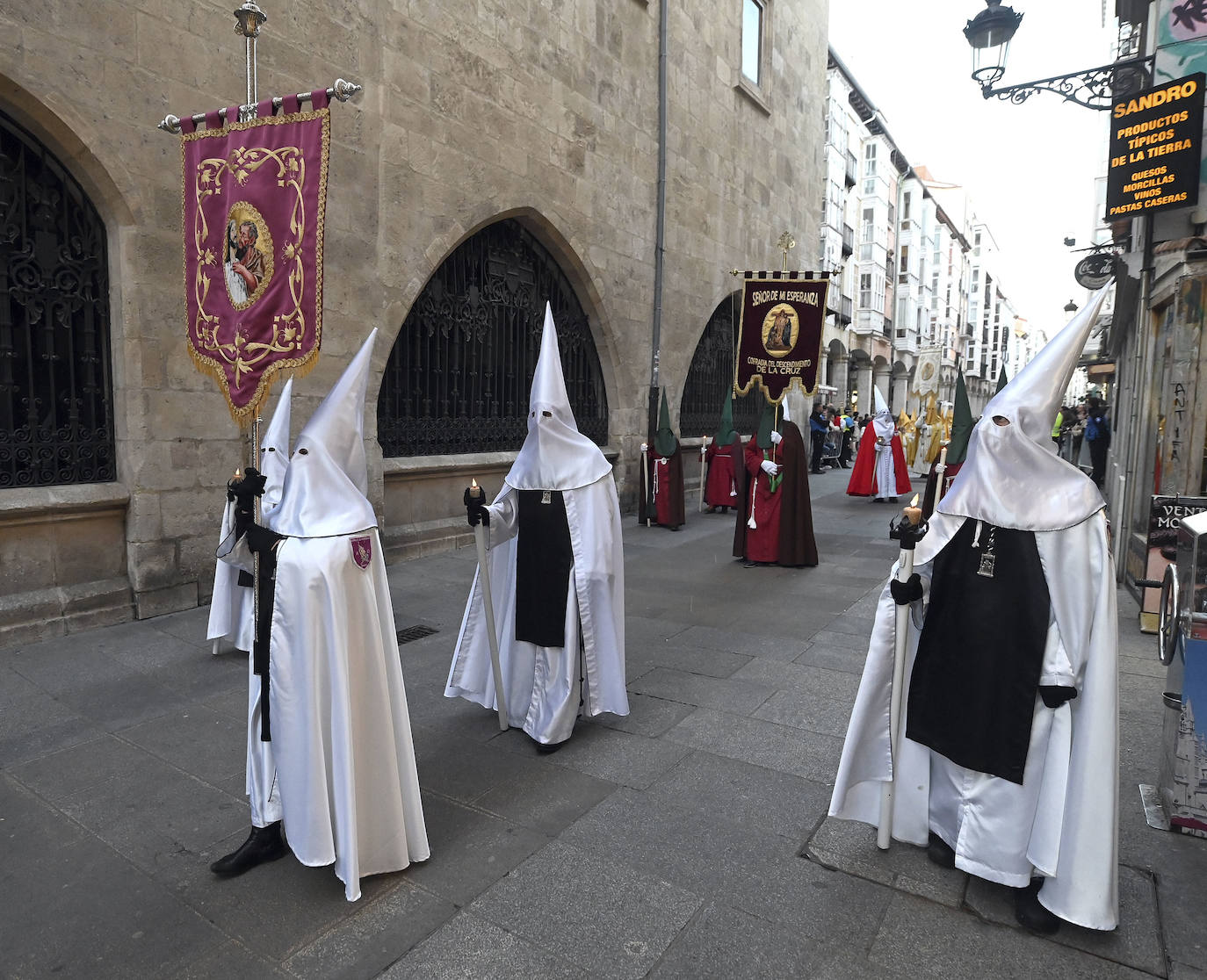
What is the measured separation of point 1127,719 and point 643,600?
4003 mm

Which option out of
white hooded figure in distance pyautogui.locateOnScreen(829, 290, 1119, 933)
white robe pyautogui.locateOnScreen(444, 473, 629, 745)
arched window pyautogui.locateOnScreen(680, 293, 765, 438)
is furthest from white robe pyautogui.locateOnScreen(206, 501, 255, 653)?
arched window pyautogui.locateOnScreen(680, 293, 765, 438)

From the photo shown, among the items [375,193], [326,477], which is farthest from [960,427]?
[326,477]

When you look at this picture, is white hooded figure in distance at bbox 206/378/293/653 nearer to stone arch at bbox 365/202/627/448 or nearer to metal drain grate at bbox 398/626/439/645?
metal drain grate at bbox 398/626/439/645

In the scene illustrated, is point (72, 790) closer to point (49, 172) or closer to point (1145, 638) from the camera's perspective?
point (49, 172)

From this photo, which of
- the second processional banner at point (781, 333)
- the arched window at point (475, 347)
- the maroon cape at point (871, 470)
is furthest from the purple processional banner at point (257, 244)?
the maroon cape at point (871, 470)

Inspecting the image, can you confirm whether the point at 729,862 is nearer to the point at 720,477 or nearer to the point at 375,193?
the point at 375,193

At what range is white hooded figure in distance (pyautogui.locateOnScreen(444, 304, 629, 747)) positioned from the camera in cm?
429

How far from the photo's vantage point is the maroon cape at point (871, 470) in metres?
15.3

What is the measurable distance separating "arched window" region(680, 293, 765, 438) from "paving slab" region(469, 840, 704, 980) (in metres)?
12.6

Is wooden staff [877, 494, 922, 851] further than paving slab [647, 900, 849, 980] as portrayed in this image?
Yes

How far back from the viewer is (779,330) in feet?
36.1

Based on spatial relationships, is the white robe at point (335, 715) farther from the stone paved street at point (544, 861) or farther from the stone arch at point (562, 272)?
the stone arch at point (562, 272)

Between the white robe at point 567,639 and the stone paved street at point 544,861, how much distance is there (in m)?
0.20

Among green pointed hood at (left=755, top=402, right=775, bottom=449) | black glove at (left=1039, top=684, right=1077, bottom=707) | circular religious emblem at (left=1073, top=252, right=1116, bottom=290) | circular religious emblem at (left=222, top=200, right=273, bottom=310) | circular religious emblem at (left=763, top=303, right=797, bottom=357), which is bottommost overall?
black glove at (left=1039, top=684, right=1077, bottom=707)
